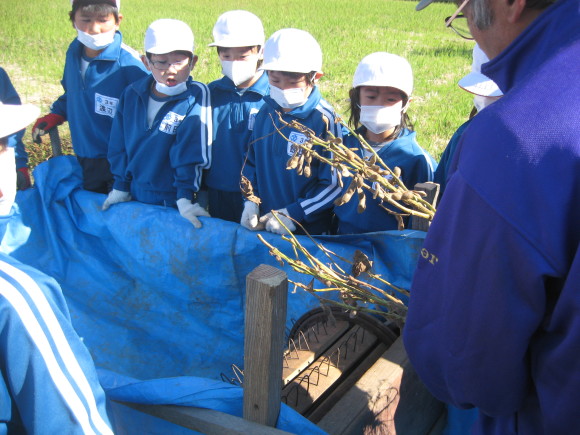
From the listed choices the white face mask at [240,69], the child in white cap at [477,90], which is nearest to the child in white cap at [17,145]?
the white face mask at [240,69]

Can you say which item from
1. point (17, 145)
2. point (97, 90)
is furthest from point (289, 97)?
point (17, 145)

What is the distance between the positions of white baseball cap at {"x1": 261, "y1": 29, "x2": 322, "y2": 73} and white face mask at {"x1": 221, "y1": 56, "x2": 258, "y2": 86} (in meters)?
0.35

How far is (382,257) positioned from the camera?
2752mm

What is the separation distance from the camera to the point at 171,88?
11.3 feet

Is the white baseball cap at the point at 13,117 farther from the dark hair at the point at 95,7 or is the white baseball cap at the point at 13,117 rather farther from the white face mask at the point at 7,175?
the dark hair at the point at 95,7

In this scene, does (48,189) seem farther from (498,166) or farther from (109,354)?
(498,166)

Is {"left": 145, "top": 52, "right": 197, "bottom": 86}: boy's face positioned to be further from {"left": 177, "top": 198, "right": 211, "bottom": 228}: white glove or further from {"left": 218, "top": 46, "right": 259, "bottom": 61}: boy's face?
{"left": 177, "top": 198, "right": 211, "bottom": 228}: white glove

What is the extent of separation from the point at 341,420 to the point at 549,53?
1.27 m

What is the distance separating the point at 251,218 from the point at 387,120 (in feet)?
2.94

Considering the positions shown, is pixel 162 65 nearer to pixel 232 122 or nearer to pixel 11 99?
pixel 232 122

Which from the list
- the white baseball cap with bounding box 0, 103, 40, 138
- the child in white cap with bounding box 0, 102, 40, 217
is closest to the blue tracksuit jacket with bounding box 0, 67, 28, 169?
the white baseball cap with bounding box 0, 103, 40, 138

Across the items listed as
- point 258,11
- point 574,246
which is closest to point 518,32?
point 574,246

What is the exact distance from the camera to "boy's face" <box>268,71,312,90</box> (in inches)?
123

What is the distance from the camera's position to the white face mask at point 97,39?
12.5ft
